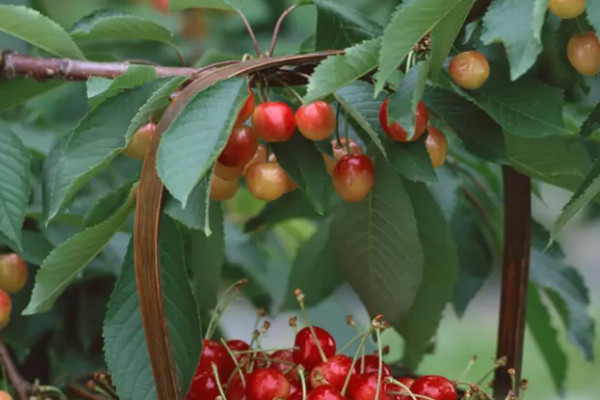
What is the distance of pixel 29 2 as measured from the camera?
3.44 ft

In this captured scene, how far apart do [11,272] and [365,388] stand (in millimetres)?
355

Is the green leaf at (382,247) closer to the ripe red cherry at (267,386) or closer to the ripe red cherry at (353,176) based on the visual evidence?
the ripe red cherry at (353,176)

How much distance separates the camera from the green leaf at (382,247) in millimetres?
764

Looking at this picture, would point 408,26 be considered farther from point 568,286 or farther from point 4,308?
point 568,286

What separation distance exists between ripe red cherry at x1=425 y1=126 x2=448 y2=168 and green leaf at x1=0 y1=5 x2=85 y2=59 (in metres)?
0.32

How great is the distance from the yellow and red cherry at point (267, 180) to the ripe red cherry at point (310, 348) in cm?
11

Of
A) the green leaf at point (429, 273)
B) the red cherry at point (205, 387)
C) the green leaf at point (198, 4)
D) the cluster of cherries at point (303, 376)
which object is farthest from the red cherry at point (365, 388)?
the green leaf at point (198, 4)

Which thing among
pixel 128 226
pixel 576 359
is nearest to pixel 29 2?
pixel 128 226

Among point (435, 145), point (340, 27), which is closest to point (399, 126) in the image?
point (435, 145)

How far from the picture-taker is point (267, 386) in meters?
0.63

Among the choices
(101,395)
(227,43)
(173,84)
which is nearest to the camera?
(173,84)

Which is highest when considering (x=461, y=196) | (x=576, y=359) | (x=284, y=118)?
(x=284, y=118)

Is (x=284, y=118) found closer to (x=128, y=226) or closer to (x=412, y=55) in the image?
(x=412, y=55)

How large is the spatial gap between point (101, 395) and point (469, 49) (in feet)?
1.31
